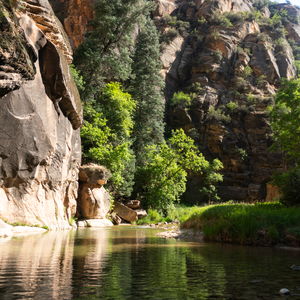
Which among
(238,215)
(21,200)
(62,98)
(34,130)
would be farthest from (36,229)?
(238,215)

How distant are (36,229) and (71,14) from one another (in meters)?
37.2

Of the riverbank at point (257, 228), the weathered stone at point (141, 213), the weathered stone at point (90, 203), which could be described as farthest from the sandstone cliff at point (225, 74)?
the riverbank at point (257, 228)

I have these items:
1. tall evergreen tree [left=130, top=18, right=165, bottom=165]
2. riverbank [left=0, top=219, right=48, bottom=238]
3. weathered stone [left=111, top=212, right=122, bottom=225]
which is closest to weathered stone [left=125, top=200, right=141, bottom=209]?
weathered stone [left=111, top=212, right=122, bottom=225]

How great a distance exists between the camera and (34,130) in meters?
21.6

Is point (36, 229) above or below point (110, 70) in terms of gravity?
below

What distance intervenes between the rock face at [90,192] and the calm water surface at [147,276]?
69.8 ft

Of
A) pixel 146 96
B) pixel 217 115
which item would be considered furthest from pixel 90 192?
pixel 217 115

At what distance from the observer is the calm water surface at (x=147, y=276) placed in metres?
4.88

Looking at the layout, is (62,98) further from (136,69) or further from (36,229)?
(136,69)

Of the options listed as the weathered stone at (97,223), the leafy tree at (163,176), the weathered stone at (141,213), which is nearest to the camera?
the weathered stone at (97,223)

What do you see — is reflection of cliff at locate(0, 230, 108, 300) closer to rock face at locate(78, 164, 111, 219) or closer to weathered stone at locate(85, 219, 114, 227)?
weathered stone at locate(85, 219, 114, 227)

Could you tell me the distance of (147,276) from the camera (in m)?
6.20

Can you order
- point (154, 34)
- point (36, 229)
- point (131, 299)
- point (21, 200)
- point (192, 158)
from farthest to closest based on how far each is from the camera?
point (154, 34), point (192, 158), point (21, 200), point (36, 229), point (131, 299)

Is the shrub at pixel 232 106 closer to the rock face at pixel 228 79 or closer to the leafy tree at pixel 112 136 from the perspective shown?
the rock face at pixel 228 79
